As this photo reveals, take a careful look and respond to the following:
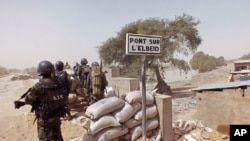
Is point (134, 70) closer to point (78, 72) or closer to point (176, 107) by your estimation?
point (176, 107)

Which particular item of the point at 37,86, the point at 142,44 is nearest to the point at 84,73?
the point at 37,86

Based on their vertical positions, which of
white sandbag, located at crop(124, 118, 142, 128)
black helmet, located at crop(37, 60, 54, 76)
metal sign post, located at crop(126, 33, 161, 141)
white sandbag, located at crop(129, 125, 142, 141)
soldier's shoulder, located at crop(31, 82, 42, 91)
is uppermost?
metal sign post, located at crop(126, 33, 161, 141)

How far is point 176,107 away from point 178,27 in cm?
893

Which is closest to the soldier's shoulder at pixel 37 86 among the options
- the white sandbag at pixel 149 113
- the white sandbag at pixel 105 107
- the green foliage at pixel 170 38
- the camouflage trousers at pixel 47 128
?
the camouflage trousers at pixel 47 128

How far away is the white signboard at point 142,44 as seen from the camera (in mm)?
3297

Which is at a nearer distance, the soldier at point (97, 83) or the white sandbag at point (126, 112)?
the white sandbag at point (126, 112)

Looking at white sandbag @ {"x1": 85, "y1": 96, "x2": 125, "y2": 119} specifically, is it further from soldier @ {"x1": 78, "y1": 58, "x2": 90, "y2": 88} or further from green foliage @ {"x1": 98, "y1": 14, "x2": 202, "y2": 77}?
green foliage @ {"x1": 98, "y1": 14, "x2": 202, "y2": 77}

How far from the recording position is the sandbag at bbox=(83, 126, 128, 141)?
171 inches

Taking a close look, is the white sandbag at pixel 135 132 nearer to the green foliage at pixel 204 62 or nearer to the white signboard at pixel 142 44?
the white signboard at pixel 142 44

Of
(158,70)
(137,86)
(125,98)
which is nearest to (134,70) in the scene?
(158,70)

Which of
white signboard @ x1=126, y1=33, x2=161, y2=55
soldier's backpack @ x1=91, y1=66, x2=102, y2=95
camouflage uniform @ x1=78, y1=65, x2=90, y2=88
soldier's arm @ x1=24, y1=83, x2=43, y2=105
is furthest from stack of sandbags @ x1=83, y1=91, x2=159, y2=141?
camouflage uniform @ x1=78, y1=65, x2=90, y2=88

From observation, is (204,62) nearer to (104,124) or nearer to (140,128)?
(140,128)

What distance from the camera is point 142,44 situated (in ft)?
11.2

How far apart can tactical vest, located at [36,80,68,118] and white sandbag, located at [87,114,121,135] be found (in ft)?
2.05
